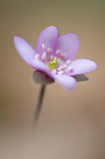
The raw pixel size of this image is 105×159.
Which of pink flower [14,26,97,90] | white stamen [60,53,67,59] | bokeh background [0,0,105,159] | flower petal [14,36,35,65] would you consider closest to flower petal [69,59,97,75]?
pink flower [14,26,97,90]

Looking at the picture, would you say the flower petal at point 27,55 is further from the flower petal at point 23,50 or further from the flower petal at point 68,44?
the flower petal at point 68,44

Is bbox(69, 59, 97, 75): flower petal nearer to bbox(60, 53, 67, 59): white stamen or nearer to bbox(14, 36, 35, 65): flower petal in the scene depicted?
bbox(60, 53, 67, 59): white stamen

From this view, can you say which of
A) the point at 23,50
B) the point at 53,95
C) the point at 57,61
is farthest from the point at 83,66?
the point at 53,95

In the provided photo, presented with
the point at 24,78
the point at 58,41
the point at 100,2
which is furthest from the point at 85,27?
the point at 58,41

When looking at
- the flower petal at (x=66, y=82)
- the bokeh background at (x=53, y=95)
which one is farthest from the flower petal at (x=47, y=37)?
the bokeh background at (x=53, y=95)

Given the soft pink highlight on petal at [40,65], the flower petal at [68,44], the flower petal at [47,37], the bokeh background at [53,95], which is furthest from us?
the bokeh background at [53,95]

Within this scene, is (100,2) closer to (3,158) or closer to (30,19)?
(30,19)

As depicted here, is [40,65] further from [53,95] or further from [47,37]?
[53,95]
